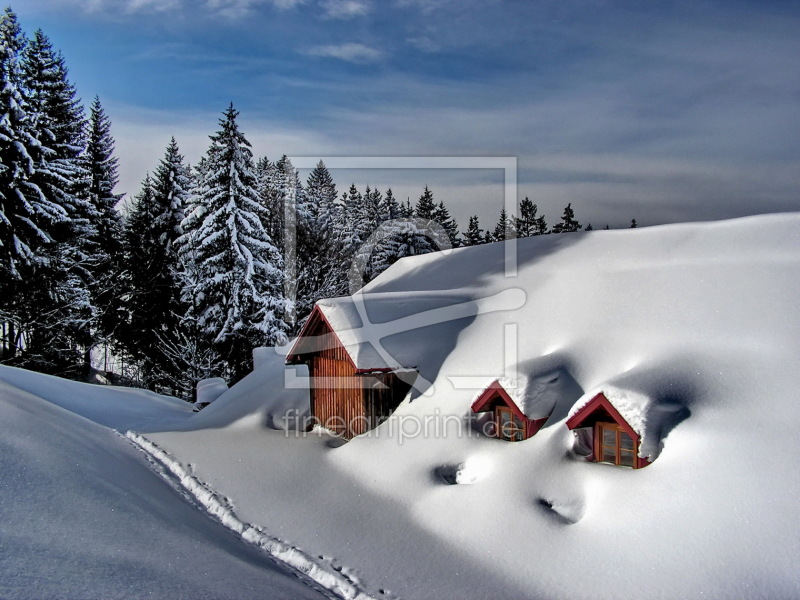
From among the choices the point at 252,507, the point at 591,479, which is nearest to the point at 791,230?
the point at 591,479

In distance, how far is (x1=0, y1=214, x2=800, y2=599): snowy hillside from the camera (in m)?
8.16

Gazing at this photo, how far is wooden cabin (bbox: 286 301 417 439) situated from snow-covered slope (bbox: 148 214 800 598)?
1.85 feet

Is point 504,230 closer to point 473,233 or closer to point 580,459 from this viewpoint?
point 473,233

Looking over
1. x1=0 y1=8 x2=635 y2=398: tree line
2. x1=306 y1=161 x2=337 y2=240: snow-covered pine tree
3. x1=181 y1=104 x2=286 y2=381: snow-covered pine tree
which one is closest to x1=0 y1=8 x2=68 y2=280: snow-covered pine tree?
x1=0 y1=8 x2=635 y2=398: tree line

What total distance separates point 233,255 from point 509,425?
21.4 meters

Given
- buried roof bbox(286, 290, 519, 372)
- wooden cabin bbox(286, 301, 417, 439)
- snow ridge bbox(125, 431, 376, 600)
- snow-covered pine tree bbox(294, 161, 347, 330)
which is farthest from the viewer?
snow-covered pine tree bbox(294, 161, 347, 330)

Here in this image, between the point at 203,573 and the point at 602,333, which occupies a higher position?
the point at 602,333

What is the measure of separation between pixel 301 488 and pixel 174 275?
28.1 meters

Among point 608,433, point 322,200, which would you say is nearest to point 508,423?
point 608,433

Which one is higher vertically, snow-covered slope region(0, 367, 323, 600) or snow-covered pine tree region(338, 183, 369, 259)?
snow-covered pine tree region(338, 183, 369, 259)

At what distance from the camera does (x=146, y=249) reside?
3994 centimetres

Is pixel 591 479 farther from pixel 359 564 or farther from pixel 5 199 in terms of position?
pixel 5 199

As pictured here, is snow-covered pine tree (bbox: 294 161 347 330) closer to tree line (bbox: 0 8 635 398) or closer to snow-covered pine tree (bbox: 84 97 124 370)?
tree line (bbox: 0 8 635 398)

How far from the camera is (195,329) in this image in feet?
110
